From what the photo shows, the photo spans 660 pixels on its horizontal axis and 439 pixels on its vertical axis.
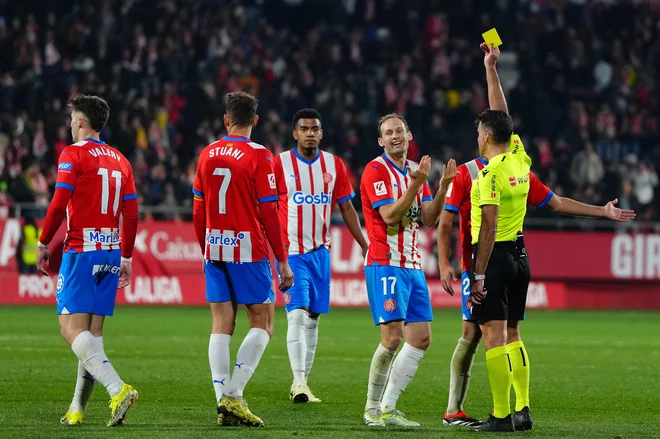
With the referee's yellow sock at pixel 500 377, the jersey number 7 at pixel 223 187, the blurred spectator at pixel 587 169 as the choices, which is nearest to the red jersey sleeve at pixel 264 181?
the jersey number 7 at pixel 223 187

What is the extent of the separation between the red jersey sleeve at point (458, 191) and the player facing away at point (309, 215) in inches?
68.6

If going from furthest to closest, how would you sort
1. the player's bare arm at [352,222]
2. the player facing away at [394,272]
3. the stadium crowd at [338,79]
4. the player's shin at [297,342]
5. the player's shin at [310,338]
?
the stadium crowd at [338,79] < the player's shin at [310,338] < the player's bare arm at [352,222] < the player's shin at [297,342] < the player facing away at [394,272]

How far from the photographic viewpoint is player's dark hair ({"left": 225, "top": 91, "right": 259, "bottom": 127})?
330 inches

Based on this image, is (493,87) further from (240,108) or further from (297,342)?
(297,342)

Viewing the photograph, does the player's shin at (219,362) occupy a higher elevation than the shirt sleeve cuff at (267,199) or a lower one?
lower

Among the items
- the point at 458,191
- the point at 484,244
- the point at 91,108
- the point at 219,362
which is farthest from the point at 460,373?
the point at 91,108

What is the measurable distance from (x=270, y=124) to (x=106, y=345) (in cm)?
1218

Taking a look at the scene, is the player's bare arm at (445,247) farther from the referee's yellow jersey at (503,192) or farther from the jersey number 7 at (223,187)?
the jersey number 7 at (223,187)

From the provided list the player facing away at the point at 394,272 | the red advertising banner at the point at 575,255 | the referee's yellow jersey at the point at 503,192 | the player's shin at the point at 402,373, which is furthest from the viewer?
the red advertising banner at the point at 575,255

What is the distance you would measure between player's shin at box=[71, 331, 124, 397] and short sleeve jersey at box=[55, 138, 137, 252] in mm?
658

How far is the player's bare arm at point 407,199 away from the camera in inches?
320

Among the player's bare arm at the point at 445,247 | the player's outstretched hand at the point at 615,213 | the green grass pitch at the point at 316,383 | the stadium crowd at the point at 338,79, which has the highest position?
the stadium crowd at the point at 338,79

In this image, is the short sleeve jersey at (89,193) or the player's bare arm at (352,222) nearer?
the short sleeve jersey at (89,193)

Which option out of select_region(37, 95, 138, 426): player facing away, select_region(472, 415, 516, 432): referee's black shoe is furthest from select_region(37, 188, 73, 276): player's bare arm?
select_region(472, 415, 516, 432): referee's black shoe
